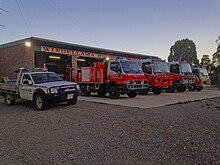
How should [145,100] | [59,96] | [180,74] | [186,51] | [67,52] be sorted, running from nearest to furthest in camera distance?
1. [59,96]
2. [145,100]
3. [180,74]
4. [67,52]
5. [186,51]

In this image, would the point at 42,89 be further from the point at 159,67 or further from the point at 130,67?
Answer: the point at 159,67

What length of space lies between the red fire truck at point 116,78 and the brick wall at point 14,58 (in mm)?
9657

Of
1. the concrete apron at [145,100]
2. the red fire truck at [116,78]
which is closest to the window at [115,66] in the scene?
the red fire truck at [116,78]

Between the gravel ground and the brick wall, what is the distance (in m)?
15.3

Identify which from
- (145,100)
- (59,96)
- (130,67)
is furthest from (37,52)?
(59,96)

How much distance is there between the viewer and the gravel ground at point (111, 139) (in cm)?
360

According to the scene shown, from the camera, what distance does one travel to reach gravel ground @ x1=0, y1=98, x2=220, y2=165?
11.8 ft

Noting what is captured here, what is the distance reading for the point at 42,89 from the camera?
27.4 feet

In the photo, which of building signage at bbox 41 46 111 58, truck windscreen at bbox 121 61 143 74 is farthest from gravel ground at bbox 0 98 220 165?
building signage at bbox 41 46 111 58

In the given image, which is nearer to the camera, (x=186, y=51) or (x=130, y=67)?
(x=130, y=67)

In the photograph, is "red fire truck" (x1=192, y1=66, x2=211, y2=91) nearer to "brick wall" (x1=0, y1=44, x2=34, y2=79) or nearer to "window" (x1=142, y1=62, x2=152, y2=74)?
"window" (x1=142, y1=62, x2=152, y2=74)

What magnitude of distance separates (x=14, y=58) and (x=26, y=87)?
1480 cm

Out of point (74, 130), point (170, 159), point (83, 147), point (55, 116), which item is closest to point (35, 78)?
point (55, 116)

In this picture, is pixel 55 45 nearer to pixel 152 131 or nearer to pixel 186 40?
pixel 152 131
